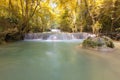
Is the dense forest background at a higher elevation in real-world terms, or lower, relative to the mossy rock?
higher

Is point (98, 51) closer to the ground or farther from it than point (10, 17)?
closer to the ground

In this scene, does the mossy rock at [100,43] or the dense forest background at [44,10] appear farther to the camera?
the dense forest background at [44,10]

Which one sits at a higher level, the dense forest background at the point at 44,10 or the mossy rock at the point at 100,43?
the dense forest background at the point at 44,10

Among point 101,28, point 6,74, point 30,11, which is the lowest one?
point 6,74

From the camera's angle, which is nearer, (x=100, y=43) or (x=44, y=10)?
(x=100, y=43)

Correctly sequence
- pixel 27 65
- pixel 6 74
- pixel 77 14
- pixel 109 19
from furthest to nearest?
pixel 77 14
pixel 109 19
pixel 27 65
pixel 6 74

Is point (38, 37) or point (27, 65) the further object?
point (38, 37)

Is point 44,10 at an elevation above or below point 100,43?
above

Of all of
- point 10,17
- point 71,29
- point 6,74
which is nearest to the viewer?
point 6,74

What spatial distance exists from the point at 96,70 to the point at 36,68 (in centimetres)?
187

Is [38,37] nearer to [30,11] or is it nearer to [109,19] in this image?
[30,11]

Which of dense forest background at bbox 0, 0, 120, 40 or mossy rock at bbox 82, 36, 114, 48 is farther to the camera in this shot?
dense forest background at bbox 0, 0, 120, 40

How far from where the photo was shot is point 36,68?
5805 millimetres

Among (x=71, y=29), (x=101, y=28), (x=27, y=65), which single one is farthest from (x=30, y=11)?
(x=27, y=65)
